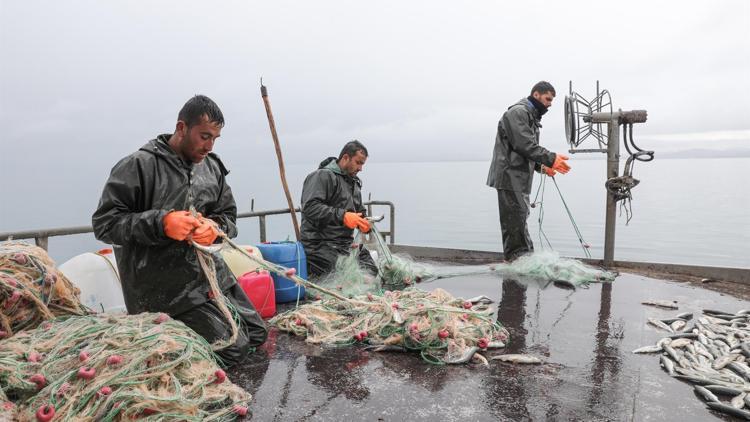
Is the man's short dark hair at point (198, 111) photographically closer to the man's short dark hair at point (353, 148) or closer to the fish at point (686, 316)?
the man's short dark hair at point (353, 148)

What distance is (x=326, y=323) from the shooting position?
4.62 meters

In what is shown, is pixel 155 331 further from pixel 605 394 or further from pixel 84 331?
pixel 605 394

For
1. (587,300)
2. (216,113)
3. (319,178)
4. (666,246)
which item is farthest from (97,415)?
(666,246)

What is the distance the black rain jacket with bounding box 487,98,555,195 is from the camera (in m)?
7.01

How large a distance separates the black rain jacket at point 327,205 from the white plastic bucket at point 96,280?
232cm

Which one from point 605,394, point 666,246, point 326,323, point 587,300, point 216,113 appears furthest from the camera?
point 666,246

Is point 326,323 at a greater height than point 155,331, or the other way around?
point 155,331

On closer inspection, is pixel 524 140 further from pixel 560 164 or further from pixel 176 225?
pixel 176 225

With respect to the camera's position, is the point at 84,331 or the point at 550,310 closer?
the point at 84,331

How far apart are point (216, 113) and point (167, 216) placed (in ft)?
2.68

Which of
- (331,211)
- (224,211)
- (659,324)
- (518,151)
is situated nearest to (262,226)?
(331,211)

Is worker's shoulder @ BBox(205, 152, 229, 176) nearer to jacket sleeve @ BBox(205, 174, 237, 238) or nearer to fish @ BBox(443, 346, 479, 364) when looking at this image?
jacket sleeve @ BBox(205, 174, 237, 238)

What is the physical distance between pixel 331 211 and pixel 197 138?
105 inches

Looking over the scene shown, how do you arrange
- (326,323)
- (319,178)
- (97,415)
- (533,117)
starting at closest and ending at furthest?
(97,415) < (326,323) < (319,178) < (533,117)
